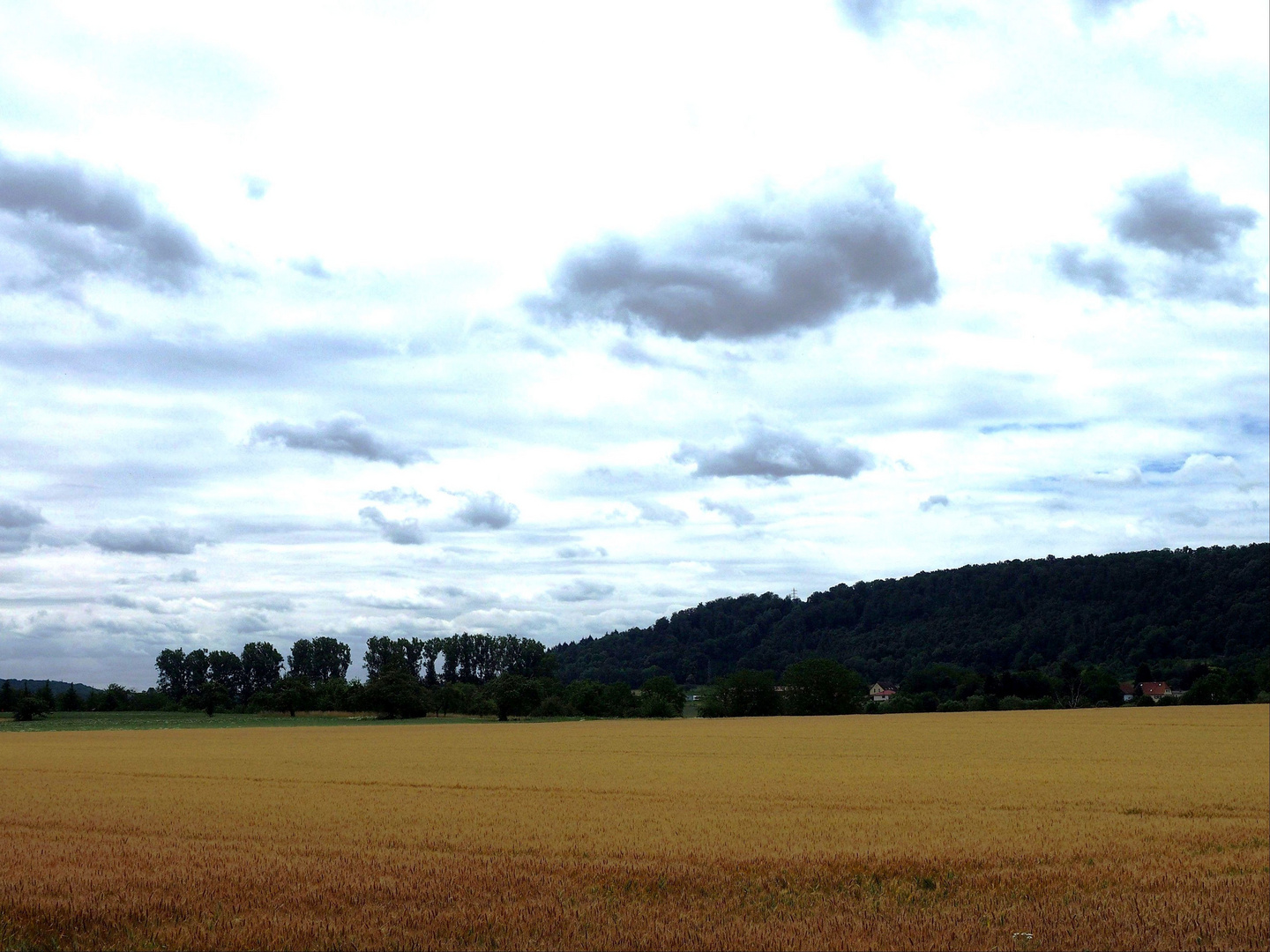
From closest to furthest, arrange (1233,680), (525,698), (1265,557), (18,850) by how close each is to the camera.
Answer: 1. (18,850)
2. (1233,680)
3. (525,698)
4. (1265,557)

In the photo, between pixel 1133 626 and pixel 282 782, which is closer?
pixel 282 782

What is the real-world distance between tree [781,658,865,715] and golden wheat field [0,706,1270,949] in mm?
98058

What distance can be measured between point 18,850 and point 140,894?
7.03 m

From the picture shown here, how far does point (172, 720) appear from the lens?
13488 centimetres

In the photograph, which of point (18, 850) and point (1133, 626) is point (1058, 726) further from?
point (1133, 626)

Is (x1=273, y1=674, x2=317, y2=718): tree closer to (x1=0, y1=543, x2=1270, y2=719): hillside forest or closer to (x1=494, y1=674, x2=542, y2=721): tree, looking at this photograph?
(x1=0, y1=543, x2=1270, y2=719): hillside forest

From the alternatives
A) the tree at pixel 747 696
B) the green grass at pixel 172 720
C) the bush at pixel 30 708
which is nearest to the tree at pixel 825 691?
the tree at pixel 747 696

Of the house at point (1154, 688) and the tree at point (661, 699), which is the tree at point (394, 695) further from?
the house at point (1154, 688)

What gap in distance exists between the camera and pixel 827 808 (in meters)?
28.2

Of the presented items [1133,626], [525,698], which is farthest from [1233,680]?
[525,698]

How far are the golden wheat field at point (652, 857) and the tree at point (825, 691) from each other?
→ 98058 millimetres

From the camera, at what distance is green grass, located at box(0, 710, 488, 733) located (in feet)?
383

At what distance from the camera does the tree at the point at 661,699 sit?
142375 mm

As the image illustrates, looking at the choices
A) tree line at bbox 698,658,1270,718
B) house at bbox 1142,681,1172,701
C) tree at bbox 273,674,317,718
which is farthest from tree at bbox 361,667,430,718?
house at bbox 1142,681,1172,701
